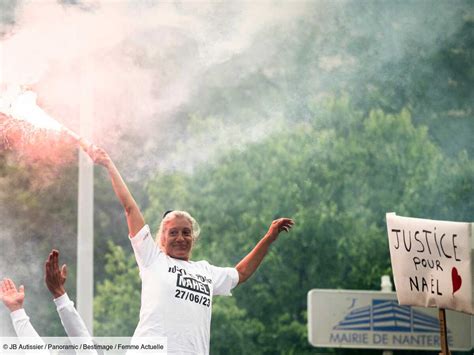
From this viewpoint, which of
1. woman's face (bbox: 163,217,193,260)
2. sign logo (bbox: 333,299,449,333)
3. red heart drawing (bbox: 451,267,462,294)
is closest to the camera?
woman's face (bbox: 163,217,193,260)

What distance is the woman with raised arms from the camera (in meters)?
4.36

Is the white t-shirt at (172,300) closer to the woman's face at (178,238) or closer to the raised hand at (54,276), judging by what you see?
the woman's face at (178,238)

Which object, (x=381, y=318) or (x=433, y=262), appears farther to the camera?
(x=381, y=318)

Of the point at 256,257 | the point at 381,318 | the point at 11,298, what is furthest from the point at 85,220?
the point at 11,298

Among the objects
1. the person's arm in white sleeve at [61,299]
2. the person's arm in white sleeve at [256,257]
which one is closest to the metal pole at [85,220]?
the person's arm in white sleeve at [256,257]

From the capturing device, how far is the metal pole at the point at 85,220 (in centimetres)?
700

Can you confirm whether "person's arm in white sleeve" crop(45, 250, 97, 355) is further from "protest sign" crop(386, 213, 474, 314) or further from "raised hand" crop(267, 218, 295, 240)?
"protest sign" crop(386, 213, 474, 314)

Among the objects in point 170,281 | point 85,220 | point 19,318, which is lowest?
point 19,318

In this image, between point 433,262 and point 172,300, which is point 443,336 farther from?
point 172,300

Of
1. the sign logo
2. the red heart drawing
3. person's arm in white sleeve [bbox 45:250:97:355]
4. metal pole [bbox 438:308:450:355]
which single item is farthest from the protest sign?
the sign logo

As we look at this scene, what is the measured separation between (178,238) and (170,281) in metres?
0.24

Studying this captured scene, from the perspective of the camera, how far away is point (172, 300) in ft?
14.4

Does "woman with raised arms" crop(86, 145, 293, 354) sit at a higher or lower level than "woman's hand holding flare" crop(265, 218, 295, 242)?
lower

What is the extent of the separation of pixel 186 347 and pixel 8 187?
3155mm
